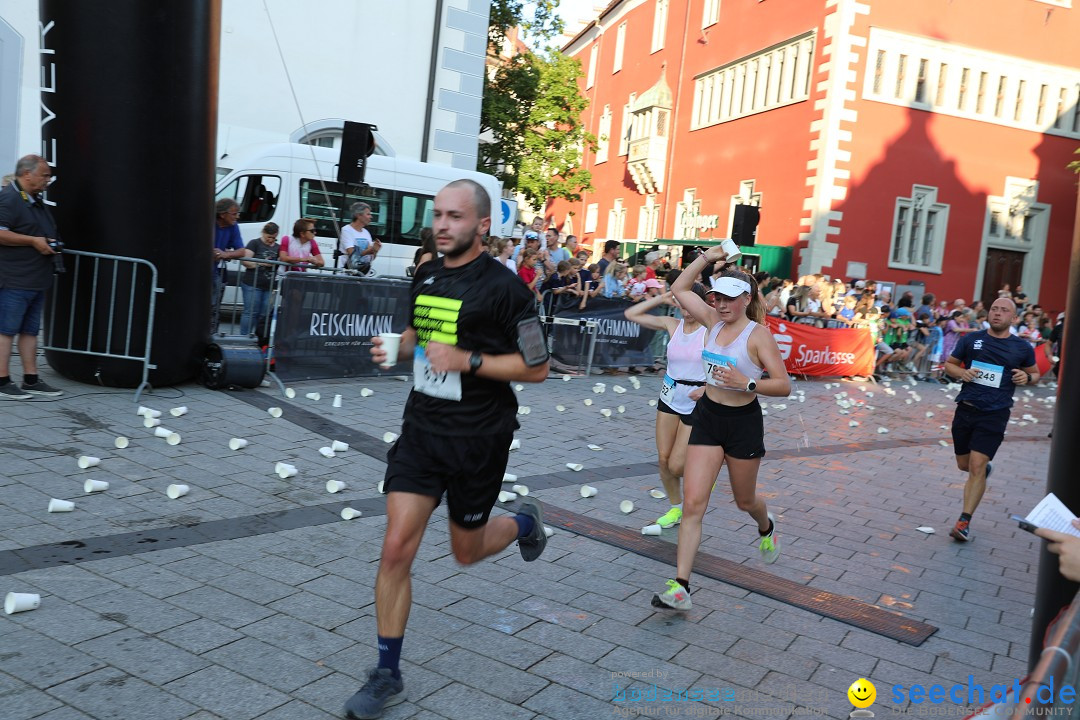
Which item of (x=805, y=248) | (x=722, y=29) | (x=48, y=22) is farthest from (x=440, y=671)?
(x=722, y=29)

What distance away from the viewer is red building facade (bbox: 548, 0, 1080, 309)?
26.0m

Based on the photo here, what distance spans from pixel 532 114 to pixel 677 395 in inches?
1089

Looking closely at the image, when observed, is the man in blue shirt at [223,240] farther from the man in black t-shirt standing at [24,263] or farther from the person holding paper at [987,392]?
the person holding paper at [987,392]

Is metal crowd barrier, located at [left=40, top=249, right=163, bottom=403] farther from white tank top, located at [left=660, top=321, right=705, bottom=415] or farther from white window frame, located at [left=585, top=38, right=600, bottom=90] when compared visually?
white window frame, located at [left=585, top=38, right=600, bottom=90]

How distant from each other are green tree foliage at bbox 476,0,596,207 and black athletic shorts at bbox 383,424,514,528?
27128mm

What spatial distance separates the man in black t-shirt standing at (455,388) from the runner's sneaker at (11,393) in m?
5.34

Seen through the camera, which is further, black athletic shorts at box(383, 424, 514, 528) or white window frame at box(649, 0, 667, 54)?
white window frame at box(649, 0, 667, 54)

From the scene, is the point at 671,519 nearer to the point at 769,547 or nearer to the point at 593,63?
the point at 769,547

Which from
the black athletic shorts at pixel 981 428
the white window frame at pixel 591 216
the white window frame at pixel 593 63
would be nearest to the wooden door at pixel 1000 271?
the white window frame at pixel 591 216

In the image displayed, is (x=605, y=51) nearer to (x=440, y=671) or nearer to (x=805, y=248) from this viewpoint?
(x=805, y=248)

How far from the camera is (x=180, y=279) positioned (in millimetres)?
8398

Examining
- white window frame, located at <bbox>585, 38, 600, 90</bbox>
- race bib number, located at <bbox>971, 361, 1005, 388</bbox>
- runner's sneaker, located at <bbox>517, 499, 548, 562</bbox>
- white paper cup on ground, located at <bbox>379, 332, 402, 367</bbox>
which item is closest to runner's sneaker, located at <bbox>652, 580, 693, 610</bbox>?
runner's sneaker, located at <bbox>517, 499, 548, 562</bbox>

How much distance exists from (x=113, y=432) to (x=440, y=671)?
4.32m

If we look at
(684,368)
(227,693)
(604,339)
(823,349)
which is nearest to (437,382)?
(227,693)
